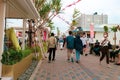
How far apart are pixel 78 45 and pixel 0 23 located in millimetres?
8359

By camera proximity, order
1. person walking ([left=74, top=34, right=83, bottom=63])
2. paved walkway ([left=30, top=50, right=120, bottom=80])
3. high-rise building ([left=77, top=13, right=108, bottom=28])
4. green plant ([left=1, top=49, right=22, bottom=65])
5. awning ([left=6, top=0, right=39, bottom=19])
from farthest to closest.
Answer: high-rise building ([left=77, top=13, right=108, bottom=28]), person walking ([left=74, top=34, right=83, bottom=63]), paved walkway ([left=30, top=50, right=120, bottom=80]), awning ([left=6, top=0, right=39, bottom=19]), green plant ([left=1, top=49, right=22, bottom=65])

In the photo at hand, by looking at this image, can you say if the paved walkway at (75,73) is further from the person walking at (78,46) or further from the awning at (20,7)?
the awning at (20,7)

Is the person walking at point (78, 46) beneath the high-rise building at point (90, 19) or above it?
beneath

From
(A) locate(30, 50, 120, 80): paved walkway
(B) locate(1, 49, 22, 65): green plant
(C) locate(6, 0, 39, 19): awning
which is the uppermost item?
(C) locate(6, 0, 39, 19): awning

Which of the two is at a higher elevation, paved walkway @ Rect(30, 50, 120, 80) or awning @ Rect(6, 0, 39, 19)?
awning @ Rect(6, 0, 39, 19)

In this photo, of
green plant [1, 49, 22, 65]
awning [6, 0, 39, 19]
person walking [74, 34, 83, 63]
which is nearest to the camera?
green plant [1, 49, 22, 65]

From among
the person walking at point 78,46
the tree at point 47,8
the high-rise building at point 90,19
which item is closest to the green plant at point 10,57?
the person walking at point 78,46

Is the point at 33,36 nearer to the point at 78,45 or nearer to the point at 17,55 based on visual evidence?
the point at 78,45

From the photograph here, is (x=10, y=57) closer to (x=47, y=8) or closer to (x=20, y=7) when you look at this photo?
(x=20, y=7)

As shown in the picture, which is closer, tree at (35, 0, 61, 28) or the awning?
the awning

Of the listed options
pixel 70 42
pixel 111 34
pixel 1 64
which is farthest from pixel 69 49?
pixel 111 34

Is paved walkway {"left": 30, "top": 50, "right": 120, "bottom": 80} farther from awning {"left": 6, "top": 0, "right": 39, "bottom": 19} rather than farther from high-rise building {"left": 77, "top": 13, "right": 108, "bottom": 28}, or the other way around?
high-rise building {"left": 77, "top": 13, "right": 108, "bottom": 28}

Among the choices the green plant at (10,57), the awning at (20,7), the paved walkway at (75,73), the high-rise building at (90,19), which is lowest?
the paved walkway at (75,73)

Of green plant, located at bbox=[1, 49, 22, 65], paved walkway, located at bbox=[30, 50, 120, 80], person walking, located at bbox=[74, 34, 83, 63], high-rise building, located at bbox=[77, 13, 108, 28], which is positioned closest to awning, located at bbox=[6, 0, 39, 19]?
green plant, located at bbox=[1, 49, 22, 65]
